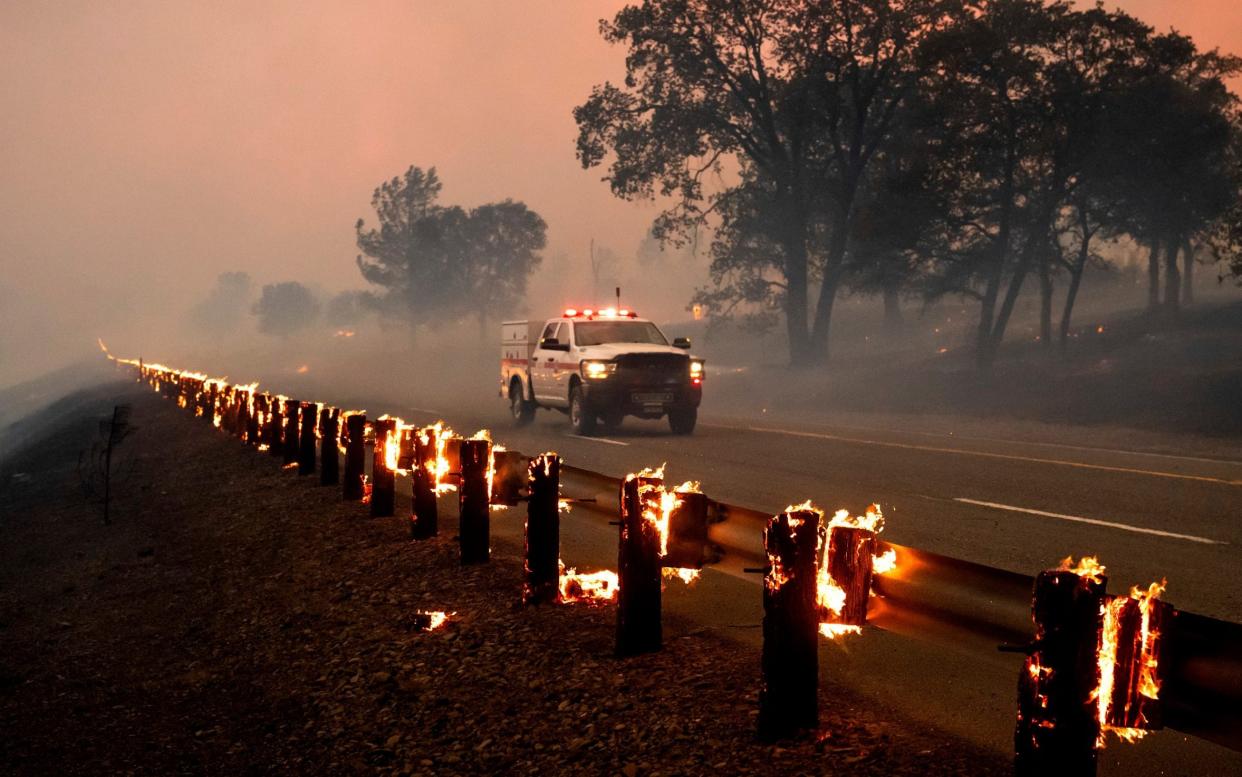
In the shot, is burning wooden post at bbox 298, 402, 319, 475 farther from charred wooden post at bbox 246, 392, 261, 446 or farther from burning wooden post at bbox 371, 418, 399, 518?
charred wooden post at bbox 246, 392, 261, 446

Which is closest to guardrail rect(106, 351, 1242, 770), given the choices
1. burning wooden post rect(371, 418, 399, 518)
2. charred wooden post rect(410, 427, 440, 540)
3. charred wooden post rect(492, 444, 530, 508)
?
charred wooden post rect(492, 444, 530, 508)

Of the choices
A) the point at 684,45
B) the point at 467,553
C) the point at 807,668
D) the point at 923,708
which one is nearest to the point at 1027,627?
the point at 807,668

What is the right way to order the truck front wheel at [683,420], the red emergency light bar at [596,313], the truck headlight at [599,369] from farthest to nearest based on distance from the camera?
the red emergency light bar at [596,313] → the truck front wheel at [683,420] → the truck headlight at [599,369]

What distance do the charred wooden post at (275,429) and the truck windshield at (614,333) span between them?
6325mm

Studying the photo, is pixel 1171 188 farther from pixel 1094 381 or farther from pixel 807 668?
pixel 807 668

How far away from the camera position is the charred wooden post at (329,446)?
1216 cm

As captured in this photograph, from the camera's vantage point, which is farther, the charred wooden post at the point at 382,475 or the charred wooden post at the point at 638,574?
the charred wooden post at the point at 382,475

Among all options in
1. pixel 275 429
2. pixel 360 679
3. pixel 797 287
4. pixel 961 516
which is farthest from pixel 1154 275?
pixel 360 679

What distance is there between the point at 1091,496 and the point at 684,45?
1320 inches

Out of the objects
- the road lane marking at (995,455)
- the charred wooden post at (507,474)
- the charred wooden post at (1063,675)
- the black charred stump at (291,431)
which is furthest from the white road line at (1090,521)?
the black charred stump at (291,431)

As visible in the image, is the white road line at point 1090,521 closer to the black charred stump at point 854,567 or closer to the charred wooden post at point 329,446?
the black charred stump at point 854,567

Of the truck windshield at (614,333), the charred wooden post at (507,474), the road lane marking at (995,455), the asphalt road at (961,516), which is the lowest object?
the road lane marking at (995,455)

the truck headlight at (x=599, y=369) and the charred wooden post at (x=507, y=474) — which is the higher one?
the truck headlight at (x=599, y=369)

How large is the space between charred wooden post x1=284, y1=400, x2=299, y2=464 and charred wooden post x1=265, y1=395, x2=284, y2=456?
58 centimetres
